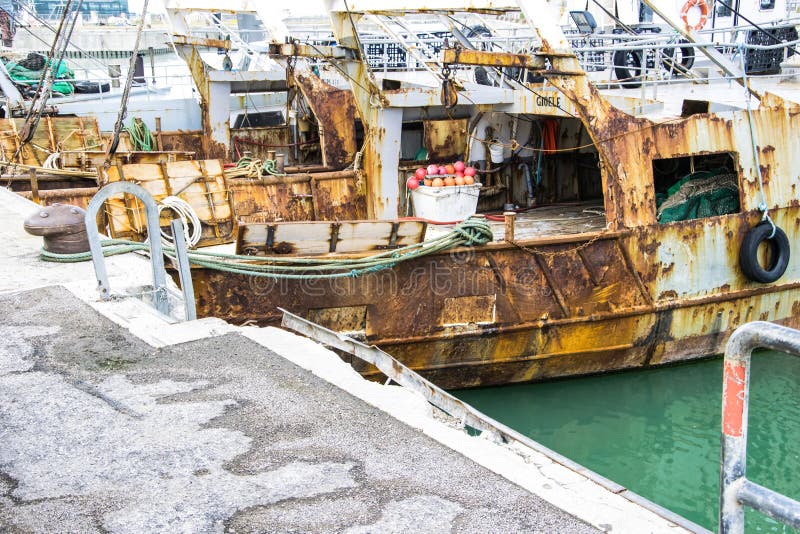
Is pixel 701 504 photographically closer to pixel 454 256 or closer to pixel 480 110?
pixel 454 256

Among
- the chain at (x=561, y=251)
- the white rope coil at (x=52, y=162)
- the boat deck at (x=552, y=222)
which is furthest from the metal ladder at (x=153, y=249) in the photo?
the white rope coil at (x=52, y=162)

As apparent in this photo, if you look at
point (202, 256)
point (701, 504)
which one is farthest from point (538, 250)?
point (202, 256)

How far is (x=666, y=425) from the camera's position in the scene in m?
8.97

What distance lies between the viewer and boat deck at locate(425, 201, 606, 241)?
1058cm

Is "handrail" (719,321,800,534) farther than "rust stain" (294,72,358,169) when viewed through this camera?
No

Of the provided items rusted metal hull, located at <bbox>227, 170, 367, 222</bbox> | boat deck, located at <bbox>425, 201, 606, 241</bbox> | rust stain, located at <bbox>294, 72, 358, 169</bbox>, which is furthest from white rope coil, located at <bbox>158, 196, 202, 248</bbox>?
rust stain, located at <bbox>294, 72, 358, 169</bbox>

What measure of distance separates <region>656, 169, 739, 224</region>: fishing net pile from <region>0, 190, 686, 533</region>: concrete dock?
6445 mm

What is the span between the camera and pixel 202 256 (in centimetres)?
749

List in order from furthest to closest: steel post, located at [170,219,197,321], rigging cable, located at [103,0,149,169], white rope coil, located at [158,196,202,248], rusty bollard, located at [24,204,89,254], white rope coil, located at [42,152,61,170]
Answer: white rope coil, located at [42,152,61,170], white rope coil, located at [158,196,202,248], rigging cable, located at [103,0,149,169], rusty bollard, located at [24,204,89,254], steel post, located at [170,219,197,321]

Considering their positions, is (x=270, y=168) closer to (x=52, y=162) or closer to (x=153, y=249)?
(x=52, y=162)

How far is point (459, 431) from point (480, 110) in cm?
831

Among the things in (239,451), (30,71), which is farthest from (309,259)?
(30,71)

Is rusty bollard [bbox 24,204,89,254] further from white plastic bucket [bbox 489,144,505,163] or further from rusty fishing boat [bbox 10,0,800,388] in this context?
white plastic bucket [bbox 489,144,505,163]

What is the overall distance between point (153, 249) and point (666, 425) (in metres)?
6.14
